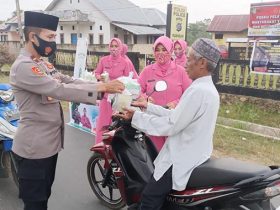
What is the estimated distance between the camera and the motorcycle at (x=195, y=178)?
207cm

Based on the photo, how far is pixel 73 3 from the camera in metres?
41.5

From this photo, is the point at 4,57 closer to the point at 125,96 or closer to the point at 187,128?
the point at 125,96

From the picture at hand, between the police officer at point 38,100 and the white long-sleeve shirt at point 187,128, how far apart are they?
40 cm

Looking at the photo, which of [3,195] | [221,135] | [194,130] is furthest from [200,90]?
[221,135]

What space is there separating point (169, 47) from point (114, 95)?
1.70 metres

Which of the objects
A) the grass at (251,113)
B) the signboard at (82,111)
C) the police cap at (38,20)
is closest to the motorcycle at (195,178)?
the police cap at (38,20)

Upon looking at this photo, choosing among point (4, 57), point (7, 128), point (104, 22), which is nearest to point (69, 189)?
point (7, 128)

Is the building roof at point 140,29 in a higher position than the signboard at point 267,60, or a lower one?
higher

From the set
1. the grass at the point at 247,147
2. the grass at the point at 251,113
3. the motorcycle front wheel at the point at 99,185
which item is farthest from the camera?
the grass at the point at 251,113

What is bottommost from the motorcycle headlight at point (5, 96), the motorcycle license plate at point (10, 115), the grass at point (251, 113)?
the grass at point (251, 113)

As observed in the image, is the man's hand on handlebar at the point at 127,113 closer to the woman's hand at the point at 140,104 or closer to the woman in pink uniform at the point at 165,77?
Answer: the woman's hand at the point at 140,104

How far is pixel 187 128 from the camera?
2188 millimetres

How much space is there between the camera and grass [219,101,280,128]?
292 inches

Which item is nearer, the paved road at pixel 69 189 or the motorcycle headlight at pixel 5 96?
the paved road at pixel 69 189
